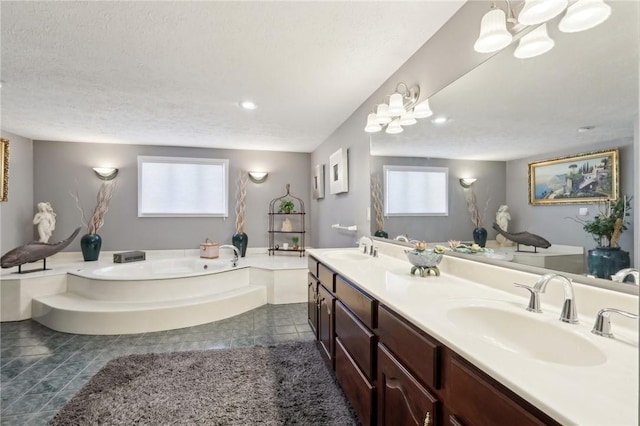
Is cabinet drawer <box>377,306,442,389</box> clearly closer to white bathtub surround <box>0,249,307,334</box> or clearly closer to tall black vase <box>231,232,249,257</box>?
white bathtub surround <box>0,249,307,334</box>

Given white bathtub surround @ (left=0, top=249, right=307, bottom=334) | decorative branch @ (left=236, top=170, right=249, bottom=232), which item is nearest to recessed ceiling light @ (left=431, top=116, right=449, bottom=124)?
white bathtub surround @ (left=0, top=249, right=307, bottom=334)

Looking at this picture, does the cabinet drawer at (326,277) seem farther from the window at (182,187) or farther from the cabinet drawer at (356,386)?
the window at (182,187)

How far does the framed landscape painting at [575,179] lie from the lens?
0.98m

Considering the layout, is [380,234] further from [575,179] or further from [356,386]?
[575,179]

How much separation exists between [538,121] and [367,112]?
1.80m

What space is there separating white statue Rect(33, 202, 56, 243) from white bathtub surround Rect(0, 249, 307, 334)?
53 cm

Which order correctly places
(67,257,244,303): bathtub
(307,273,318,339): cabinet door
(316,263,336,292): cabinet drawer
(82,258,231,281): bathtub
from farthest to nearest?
(82,258,231,281): bathtub < (67,257,244,303): bathtub < (307,273,318,339): cabinet door < (316,263,336,292): cabinet drawer

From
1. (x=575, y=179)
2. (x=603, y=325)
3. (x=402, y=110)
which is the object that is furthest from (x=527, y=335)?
(x=402, y=110)

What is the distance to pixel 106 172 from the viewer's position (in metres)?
4.64

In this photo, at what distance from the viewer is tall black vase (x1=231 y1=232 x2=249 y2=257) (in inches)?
190

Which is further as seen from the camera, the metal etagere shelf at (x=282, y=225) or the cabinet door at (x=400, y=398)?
the metal etagere shelf at (x=282, y=225)

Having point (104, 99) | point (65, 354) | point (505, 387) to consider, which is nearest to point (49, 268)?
point (65, 354)

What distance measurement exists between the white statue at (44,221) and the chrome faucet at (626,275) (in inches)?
227

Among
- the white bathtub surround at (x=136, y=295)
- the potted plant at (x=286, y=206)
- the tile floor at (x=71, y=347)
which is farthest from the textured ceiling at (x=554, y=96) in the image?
the potted plant at (x=286, y=206)
